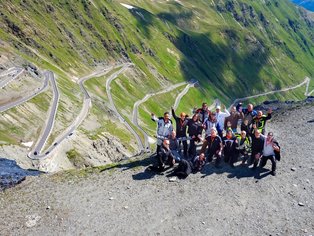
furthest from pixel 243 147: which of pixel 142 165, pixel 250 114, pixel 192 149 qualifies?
pixel 142 165

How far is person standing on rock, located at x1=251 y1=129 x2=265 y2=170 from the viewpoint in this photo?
110 ft

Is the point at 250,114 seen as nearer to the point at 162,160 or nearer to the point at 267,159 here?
the point at 267,159

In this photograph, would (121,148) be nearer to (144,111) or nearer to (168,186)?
(144,111)

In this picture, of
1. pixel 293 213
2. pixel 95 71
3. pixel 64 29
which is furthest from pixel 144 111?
pixel 293 213

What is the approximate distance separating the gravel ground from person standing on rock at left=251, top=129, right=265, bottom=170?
1.20 m

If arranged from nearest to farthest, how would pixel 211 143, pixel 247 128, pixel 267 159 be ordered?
pixel 267 159, pixel 211 143, pixel 247 128

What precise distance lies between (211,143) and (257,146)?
391cm

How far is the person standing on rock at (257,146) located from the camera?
3366cm

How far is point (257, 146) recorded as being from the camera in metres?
34.0

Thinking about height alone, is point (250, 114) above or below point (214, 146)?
→ above

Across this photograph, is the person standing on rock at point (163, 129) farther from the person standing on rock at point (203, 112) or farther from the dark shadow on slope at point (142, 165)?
the person standing on rock at point (203, 112)

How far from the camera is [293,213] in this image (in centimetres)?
2836

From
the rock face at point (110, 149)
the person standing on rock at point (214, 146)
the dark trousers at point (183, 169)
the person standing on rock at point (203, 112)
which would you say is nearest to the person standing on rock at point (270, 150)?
the person standing on rock at point (214, 146)

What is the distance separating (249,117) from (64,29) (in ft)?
551
